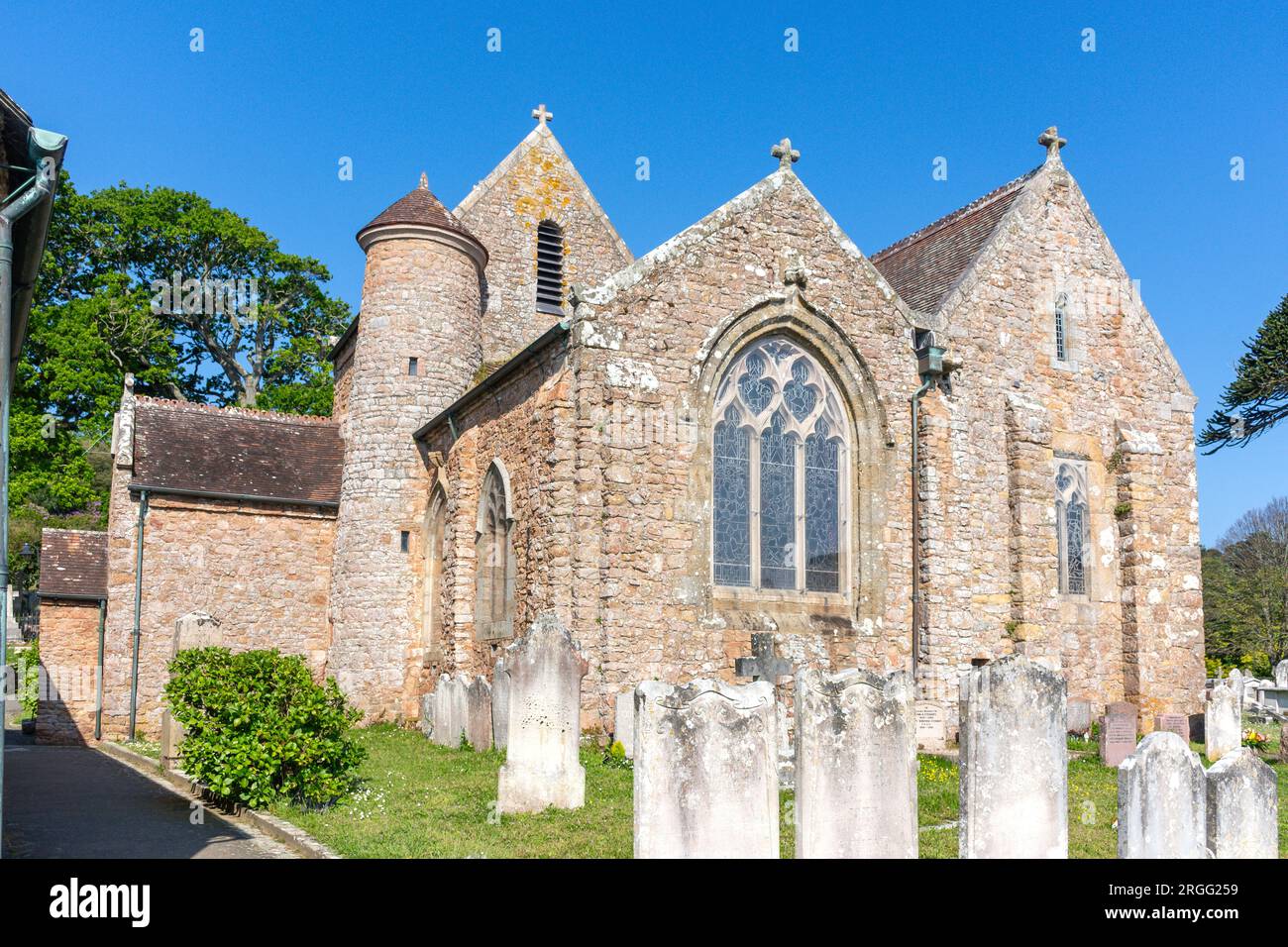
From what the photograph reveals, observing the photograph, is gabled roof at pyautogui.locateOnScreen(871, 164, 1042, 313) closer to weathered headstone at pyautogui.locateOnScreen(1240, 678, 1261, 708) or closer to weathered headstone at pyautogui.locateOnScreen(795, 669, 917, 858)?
weathered headstone at pyautogui.locateOnScreen(1240, 678, 1261, 708)

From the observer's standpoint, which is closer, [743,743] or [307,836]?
[743,743]

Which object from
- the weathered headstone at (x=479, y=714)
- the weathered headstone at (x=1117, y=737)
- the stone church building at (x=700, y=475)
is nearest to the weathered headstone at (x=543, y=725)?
the stone church building at (x=700, y=475)

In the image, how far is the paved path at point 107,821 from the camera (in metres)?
9.16

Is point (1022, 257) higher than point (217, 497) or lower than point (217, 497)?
higher

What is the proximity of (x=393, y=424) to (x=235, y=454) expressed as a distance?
3.83 metres

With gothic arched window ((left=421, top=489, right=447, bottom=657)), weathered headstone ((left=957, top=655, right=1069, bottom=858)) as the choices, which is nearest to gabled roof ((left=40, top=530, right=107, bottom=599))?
gothic arched window ((left=421, top=489, right=447, bottom=657))

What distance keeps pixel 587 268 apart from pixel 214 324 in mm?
19171

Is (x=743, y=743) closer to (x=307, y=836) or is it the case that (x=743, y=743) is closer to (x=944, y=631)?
(x=307, y=836)

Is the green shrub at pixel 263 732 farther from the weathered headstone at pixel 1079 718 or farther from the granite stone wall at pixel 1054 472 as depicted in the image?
the weathered headstone at pixel 1079 718

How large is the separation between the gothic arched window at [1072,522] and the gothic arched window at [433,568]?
11.6 m

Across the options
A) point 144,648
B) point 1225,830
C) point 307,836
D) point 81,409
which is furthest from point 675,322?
point 81,409

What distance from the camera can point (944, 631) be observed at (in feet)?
58.3

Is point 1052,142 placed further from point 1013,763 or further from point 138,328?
point 138,328

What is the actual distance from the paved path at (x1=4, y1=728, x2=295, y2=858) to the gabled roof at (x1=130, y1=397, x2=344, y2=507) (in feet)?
24.0
